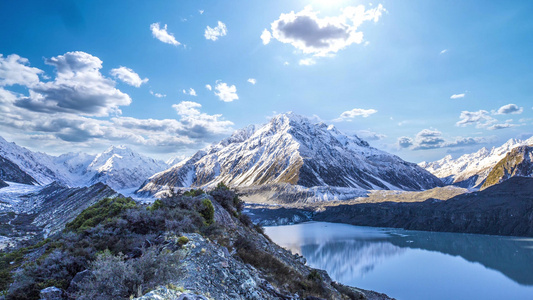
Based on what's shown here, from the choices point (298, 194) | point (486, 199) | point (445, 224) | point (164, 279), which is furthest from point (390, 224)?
point (164, 279)

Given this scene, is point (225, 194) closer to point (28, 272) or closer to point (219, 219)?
point (219, 219)

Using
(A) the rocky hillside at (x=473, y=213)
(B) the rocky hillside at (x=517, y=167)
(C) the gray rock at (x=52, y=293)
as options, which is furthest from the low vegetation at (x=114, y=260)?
(B) the rocky hillside at (x=517, y=167)

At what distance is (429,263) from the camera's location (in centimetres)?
5956

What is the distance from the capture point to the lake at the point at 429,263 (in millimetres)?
43375

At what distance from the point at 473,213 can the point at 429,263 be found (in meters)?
61.4

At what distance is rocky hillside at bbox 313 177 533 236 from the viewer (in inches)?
3814

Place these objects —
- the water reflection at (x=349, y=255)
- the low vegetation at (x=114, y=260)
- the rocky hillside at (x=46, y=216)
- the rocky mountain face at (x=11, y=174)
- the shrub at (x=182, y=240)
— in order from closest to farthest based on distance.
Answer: the low vegetation at (x=114, y=260), the shrub at (x=182, y=240), the rocky hillside at (x=46, y=216), the water reflection at (x=349, y=255), the rocky mountain face at (x=11, y=174)

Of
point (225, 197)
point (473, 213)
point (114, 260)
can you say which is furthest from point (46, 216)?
point (473, 213)

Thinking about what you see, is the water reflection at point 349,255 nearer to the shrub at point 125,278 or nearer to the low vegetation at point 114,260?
the low vegetation at point 114,260

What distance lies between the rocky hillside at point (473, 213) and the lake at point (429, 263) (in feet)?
27.5

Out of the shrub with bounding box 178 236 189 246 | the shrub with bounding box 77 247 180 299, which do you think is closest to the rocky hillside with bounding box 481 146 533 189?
the shrub with bounding box 178 236 189 246

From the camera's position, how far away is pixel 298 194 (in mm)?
198625

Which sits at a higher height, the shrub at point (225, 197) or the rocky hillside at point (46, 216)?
the shrub at point (225, 197)

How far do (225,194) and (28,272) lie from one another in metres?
17.4
